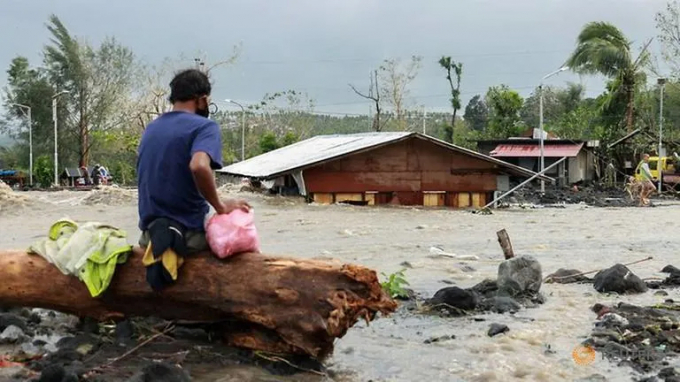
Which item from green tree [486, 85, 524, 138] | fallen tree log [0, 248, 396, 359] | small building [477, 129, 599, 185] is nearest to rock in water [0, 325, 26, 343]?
fallen tree log [0, 248, 396, 359]

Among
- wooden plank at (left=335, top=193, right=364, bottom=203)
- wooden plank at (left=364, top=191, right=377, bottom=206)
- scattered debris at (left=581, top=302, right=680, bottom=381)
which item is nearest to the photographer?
scattered debris at (left=581, top=302, right=680, bottom=381)

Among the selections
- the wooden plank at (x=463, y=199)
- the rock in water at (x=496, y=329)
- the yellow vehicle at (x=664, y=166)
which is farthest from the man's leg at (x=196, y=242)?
the yellow vehicle at (x=664, y=166)

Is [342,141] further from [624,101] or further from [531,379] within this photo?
[624,101]

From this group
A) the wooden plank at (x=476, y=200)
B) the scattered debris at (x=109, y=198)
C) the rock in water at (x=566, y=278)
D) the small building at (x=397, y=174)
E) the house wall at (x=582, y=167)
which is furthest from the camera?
the house wall at (x=582, y=167)

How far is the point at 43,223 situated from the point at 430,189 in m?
11.5

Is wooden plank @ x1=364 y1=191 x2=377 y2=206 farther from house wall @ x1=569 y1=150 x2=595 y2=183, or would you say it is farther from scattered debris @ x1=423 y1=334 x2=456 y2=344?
house wall @ x1=569 y1=150 x2=595 y2=183

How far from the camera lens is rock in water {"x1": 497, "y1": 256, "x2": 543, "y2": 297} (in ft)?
30.0

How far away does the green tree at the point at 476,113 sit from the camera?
8361 cm

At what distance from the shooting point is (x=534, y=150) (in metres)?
46.8

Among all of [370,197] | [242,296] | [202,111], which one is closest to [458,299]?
[242,296]

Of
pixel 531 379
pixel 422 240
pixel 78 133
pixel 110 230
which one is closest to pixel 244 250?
pixel 110 230

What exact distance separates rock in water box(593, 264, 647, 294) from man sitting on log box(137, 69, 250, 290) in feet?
18.4

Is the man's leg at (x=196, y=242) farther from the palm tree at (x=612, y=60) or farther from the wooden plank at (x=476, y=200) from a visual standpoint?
the palm tree at (x=612, y=60)

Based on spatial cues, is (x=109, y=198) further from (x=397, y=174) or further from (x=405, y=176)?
(x=405, y=176)
